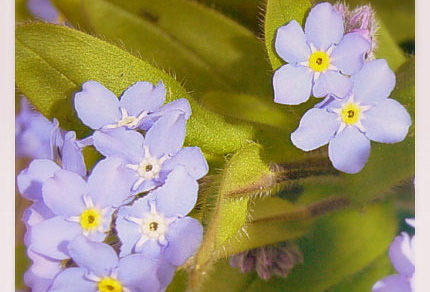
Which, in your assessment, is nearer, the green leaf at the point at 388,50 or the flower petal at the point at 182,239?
the flower petal at the point at 182,239

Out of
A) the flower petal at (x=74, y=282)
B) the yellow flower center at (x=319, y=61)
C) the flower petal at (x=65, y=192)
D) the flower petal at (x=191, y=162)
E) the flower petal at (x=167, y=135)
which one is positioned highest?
the yellow flower center at (x=319, y=61)

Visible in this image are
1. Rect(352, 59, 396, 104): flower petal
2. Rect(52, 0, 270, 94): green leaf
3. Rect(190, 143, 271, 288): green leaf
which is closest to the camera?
Rect(190, 143, 271, 288): green leaf

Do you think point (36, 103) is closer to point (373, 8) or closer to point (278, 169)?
point (278, 169)

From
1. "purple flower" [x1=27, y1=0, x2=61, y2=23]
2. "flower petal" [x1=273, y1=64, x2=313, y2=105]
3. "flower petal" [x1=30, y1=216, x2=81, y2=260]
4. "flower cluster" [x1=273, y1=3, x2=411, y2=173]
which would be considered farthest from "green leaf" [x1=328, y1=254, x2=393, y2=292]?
"purple flower" [x1=27, y1=0, x2=61, y2=23]

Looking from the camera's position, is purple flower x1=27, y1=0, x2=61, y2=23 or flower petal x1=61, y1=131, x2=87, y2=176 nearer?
flower petal x1=61, y1=131, x2=87, y2=176

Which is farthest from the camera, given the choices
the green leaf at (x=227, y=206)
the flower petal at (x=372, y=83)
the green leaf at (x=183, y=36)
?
the green leaf at (x=183, y=36)

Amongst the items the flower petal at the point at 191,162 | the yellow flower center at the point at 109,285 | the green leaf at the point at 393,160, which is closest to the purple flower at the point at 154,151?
the flower petal at the point at 191,162

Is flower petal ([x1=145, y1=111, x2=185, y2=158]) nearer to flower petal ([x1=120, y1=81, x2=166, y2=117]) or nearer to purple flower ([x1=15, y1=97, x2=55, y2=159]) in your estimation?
flower petal ([x1=120, y1=81, x2=166, y2=117])

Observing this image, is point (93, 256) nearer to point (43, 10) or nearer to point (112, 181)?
point (112, 181)

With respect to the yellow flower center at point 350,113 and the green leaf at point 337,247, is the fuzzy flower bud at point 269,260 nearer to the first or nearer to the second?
the green leaf at point 337,247
